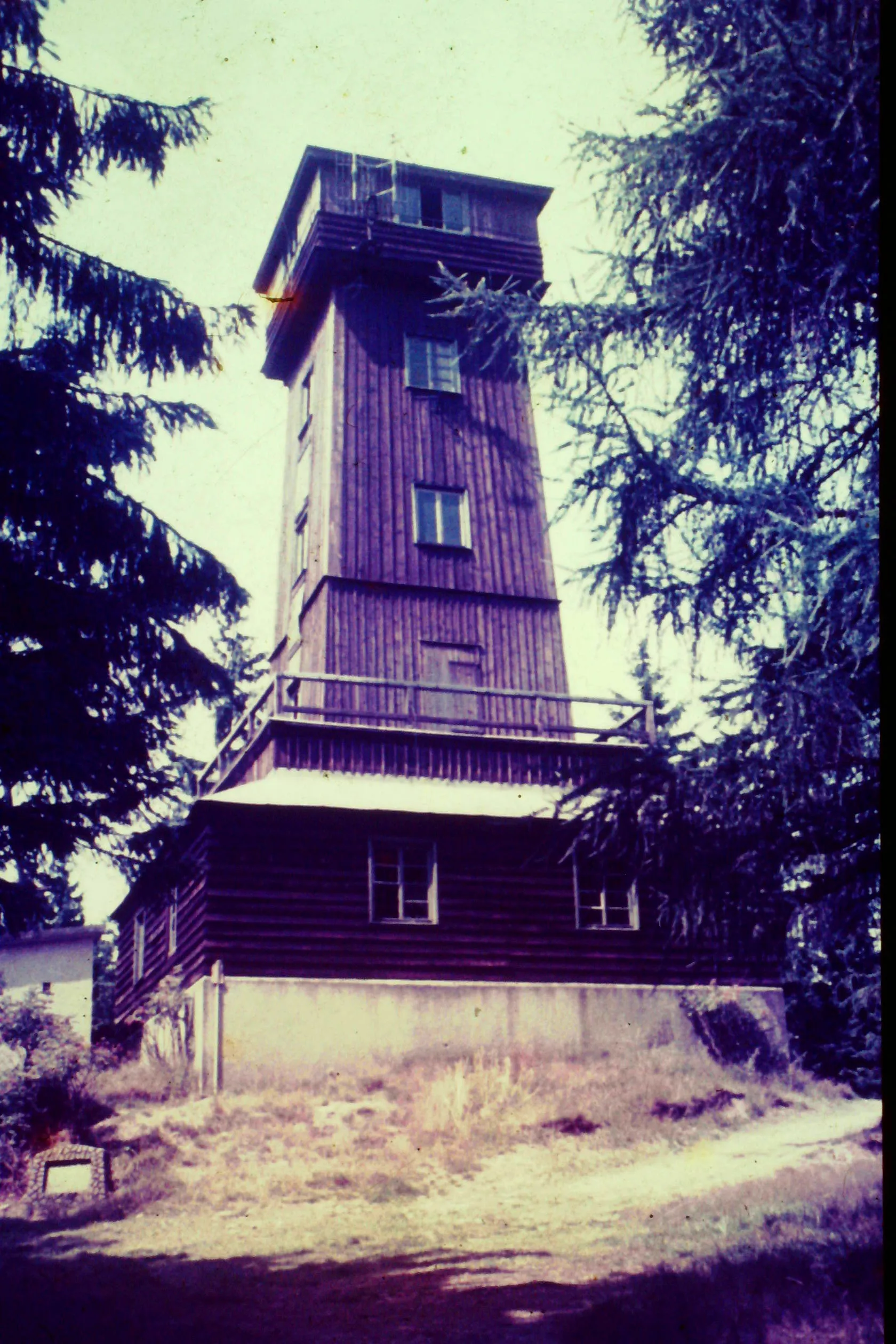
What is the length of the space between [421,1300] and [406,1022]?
6795mm

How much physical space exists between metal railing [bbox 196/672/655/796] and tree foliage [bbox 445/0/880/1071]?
237 cm

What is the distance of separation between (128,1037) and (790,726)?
7509mm

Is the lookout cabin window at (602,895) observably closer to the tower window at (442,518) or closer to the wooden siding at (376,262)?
the tower window at (442,518)

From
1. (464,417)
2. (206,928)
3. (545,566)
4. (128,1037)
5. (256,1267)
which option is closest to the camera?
(256,1267)

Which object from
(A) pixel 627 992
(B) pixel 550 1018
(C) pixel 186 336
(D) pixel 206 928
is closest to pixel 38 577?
(C) pixel 186 336

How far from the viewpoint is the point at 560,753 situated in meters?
11.4

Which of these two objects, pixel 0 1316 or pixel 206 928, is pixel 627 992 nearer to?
pixel 206 928

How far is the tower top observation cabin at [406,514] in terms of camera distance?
42.7ft

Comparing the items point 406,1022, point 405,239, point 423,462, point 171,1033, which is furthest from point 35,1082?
point 405,239

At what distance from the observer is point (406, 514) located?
54.5 feet

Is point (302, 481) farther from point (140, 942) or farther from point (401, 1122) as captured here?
point (401, 1122)

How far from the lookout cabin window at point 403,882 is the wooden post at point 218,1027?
6.62 ft

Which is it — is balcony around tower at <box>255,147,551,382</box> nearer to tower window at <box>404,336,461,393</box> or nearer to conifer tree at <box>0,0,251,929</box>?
tower window at <box>404,336,461,393</box>

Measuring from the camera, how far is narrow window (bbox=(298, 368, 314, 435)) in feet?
59.2
